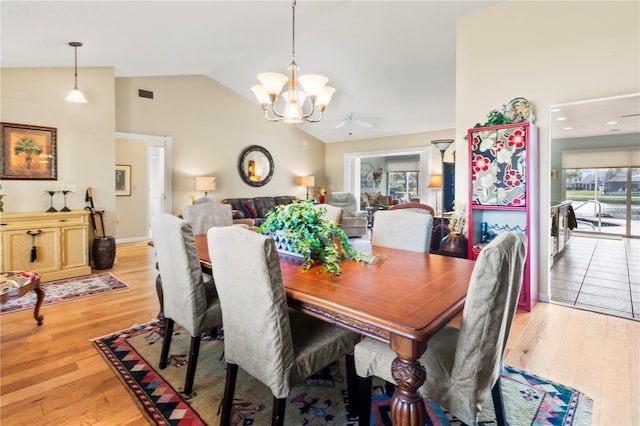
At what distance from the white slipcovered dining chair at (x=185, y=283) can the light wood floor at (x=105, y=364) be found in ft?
1.56

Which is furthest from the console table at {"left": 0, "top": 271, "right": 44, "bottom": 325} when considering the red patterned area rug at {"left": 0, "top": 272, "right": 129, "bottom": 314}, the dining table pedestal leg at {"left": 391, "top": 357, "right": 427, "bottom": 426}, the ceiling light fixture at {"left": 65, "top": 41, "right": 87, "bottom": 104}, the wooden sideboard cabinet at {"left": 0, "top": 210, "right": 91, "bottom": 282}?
the dining table pedestal leg at {"left": 391, "top": 357, "right": 427, "bottom": 426}

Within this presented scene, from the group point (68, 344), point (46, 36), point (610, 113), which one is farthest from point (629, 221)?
point (46, 36)

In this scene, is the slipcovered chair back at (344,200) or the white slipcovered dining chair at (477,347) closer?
the white slipcovered dining chair at (477,347)

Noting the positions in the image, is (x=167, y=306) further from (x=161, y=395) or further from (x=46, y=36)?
(x=46, y=36)

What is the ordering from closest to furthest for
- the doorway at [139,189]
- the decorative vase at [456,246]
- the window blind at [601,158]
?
the decorative vase at [456,246]
the doorway at [139,189]
the window blind at [601,158]

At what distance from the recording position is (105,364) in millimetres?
2303

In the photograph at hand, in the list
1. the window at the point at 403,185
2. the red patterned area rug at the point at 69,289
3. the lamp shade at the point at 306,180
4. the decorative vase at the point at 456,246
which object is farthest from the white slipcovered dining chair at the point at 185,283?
the window at the point at 403,185

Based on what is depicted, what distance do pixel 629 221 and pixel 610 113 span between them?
4.43 m

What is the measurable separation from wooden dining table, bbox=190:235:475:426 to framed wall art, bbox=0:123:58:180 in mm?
4147

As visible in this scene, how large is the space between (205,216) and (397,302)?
243 centimetres

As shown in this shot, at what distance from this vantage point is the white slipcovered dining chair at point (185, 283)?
1.90m

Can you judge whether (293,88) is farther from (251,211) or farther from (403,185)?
(403,185)

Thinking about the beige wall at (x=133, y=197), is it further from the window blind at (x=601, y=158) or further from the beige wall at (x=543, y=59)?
the window blind at (x=601, y=158)

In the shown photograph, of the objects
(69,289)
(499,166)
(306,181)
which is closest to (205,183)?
(306,181)
